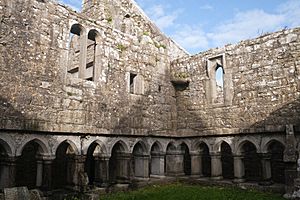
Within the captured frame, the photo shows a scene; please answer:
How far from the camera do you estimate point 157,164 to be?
1059 centimetres

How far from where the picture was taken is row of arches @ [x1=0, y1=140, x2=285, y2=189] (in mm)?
8055

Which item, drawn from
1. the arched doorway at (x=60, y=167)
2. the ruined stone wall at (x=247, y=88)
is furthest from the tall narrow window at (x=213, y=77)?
the arched doorway at (x=60, y=167)

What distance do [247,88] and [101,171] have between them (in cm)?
544

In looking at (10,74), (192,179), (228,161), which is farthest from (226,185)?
(10,74)

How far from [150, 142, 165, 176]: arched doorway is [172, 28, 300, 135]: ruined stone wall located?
1.17 meters

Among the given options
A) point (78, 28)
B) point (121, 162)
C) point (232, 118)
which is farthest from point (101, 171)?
point (232, 118)

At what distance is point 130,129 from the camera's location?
31.3 ft

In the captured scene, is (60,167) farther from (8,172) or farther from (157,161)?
(8,172)

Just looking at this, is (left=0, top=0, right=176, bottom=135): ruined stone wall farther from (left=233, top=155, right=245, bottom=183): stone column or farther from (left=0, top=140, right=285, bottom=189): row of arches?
(left=233, top=155, right=245, bottom=183): stone column

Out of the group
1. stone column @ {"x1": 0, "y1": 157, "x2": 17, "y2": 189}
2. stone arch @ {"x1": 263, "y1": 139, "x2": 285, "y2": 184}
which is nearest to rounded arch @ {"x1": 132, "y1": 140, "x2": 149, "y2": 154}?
stone column @ {"x1": 0, "y1": 157, "x2": 17, "y2": 189}

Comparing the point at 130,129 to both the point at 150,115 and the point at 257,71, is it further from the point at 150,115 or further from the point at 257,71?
the point at 257,71

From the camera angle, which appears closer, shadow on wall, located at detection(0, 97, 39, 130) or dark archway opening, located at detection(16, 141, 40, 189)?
shadow on wall, located at detection(0, 97, 39, 130)

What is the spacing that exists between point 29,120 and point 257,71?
7017 mm

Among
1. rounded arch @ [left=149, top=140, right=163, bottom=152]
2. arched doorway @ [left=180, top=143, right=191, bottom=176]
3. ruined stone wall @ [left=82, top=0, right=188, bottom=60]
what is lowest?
arched doorway @ [left=180, top=143, right=191, bottom=176]
